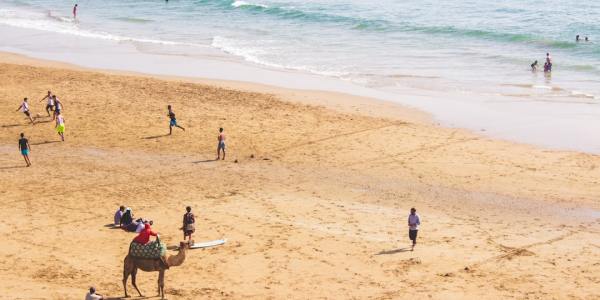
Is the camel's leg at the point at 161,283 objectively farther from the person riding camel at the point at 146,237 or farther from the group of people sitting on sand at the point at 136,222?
the group of people sitting on sand at the point at 136,222

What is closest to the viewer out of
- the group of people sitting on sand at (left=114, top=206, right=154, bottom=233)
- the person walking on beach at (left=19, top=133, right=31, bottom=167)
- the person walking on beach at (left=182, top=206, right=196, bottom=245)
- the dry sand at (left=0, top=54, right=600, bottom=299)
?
the dry sand at (left=0, top=54, right=600, bottom=299)

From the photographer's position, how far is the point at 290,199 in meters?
22.7

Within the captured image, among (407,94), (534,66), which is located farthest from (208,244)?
(534,66)

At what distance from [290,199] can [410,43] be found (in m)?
31.6

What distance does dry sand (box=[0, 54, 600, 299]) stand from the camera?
56.5ft

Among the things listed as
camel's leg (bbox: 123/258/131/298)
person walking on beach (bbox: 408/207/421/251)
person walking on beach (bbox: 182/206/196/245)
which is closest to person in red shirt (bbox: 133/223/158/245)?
camel's leg (bbox: 123/258/131/298)

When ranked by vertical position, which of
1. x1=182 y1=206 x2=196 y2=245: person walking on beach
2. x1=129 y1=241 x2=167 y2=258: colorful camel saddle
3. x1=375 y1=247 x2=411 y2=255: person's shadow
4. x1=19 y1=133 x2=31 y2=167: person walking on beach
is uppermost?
x1=19 y1=133 x2=31 y2=167: person walking on beach

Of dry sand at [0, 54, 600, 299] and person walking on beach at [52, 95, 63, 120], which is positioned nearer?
dry sand at [0, 54, 600, 299]

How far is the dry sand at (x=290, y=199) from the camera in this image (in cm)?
1722

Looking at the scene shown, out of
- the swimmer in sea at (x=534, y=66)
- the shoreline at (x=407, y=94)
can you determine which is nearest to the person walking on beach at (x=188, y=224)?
the shoreline at (x=407, y=94)

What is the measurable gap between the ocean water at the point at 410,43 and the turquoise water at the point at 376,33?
0.08 meters

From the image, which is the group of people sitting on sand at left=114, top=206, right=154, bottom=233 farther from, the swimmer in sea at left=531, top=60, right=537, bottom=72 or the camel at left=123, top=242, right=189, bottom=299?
the swimmer in sea at left=531, top=60, right=537, bottom=72

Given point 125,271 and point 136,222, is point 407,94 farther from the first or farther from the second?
point 125,271

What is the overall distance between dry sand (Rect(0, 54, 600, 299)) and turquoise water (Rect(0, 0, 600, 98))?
33.9ft
